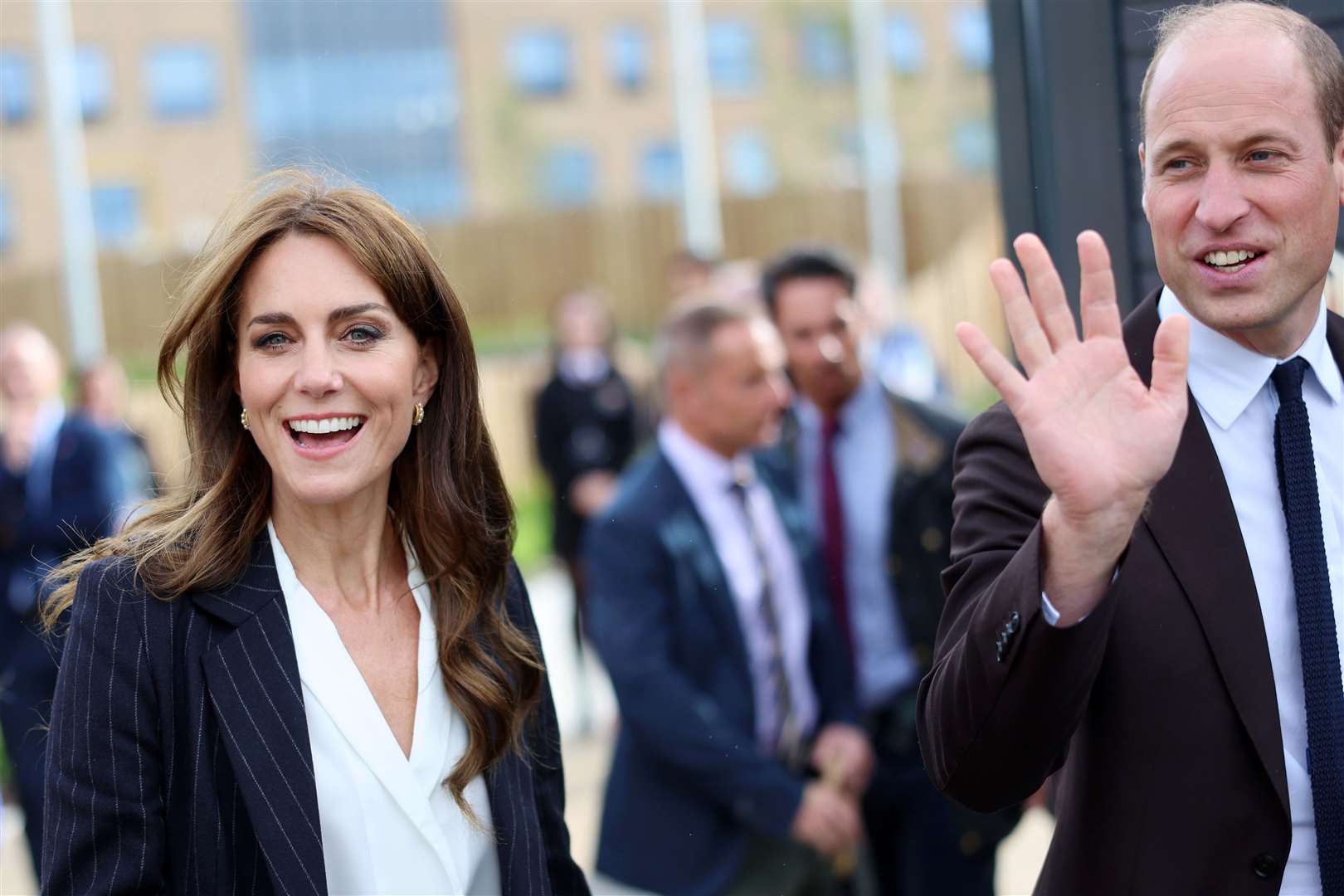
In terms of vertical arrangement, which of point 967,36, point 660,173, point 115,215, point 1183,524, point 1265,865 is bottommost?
point 1265,865

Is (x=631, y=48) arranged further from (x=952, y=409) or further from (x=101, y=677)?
(x=101, y=677)

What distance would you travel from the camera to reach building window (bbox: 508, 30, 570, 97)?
1691cm

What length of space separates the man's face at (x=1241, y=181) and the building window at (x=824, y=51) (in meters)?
16.0

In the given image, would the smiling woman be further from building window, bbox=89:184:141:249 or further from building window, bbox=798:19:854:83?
building window, bbox=798:19:854:83

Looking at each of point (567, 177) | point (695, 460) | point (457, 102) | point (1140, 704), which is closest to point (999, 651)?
point (1140, 704)

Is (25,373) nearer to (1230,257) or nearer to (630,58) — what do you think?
(1230,257)

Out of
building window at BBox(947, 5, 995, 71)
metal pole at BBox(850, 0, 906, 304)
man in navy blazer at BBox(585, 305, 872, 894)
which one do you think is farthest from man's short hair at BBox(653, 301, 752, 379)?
building window at BBox(947, 5, 995, 71)

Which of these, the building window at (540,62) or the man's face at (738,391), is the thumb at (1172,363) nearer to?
the man's face at (738,391)

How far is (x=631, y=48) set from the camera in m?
17.1

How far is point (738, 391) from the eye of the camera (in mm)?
4414

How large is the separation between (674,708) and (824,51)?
14680 millimetres

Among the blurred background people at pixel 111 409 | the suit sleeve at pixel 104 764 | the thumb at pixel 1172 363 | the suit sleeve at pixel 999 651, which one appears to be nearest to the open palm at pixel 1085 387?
the thumb at pixel 1172 363

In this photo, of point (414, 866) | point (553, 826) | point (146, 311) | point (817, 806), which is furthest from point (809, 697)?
point (146, 311)

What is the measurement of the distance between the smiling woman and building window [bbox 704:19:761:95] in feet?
51.4
